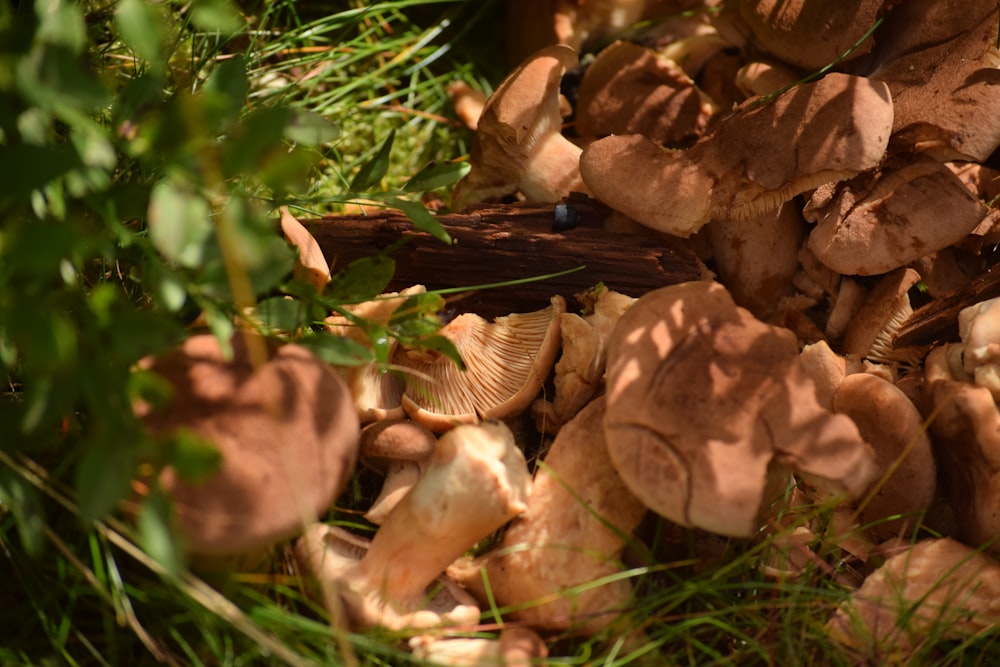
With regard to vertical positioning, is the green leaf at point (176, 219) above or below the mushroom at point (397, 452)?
above

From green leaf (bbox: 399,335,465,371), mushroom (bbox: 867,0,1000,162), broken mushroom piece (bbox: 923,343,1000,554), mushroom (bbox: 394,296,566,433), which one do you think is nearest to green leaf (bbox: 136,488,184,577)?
green leaf (bbox: 399,335,465,371)

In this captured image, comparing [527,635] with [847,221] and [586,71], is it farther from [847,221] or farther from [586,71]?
[586,71]

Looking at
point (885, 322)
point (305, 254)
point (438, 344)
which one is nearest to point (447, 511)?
point (438, 344)

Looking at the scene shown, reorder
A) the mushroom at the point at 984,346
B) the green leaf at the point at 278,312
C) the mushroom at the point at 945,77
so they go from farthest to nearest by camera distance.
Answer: the mushroom at the point at 945,77 → the mushroom at the point at 984,346 → the green leaf at the point at 278,312

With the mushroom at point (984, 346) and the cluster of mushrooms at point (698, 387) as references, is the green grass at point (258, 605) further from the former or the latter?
the mushroom at point (984, 346)

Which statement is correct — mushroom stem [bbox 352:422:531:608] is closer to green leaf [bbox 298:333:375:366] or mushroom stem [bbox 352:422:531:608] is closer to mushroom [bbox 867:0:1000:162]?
green leaf [bbox 298:333:375:366]

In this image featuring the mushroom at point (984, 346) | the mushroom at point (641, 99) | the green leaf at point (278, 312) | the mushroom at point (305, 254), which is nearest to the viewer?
the green leaf at point (278, 312)

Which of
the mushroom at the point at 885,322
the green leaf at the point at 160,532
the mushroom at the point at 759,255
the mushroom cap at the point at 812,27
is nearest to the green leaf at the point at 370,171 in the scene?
the green leaf at the point at 160,532

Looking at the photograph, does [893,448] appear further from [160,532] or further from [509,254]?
[160,532]
